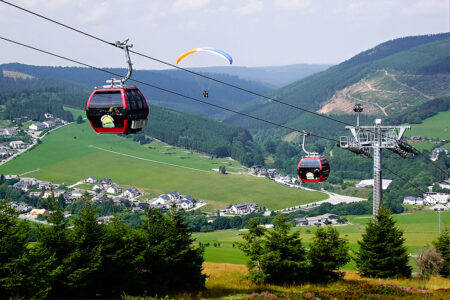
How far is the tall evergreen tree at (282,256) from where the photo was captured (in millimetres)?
34094

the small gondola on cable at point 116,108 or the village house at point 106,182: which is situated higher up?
the village house at point 106,182

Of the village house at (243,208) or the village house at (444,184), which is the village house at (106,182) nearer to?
the village house at (243,208)

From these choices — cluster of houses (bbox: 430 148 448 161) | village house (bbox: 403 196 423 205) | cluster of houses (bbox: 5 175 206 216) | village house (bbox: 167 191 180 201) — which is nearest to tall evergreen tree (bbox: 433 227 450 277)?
cluster of houses (bbox: 5 175 206 216)

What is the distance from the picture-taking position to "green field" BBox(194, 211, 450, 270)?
80938mm

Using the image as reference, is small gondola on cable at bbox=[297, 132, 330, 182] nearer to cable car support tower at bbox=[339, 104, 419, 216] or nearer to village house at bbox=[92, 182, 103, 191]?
cable car support tower at bbox=[339, 104, 419, 216]

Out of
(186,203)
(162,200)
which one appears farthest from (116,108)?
(162,200)

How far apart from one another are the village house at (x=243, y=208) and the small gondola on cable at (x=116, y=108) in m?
130

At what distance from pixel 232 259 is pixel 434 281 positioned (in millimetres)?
33781

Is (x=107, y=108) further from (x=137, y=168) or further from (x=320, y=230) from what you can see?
(x=137, y=168)

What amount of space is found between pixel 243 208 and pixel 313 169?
120 meters

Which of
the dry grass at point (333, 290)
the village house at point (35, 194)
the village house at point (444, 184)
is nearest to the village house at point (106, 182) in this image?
the village house at point (35, 194)

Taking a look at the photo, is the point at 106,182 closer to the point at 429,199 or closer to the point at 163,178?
the point at 163,178

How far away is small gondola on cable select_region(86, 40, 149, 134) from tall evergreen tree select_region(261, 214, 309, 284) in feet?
60.4

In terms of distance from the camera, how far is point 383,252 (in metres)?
38.8
